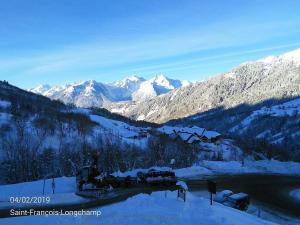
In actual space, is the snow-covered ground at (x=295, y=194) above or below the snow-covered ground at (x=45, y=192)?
below

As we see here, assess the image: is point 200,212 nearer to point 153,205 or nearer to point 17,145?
point 153,205

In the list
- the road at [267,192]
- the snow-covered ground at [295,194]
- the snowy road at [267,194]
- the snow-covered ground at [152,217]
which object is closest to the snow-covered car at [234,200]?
the snowy road at [267,194]

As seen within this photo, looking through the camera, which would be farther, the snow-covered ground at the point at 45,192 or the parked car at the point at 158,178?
the parked car at the point at 158,178

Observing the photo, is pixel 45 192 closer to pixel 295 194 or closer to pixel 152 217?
pixel 152 217

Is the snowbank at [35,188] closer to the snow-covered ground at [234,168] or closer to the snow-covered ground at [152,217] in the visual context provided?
the snow-covered ground at [152,217]

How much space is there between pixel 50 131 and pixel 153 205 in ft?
302

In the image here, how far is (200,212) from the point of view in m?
25.2

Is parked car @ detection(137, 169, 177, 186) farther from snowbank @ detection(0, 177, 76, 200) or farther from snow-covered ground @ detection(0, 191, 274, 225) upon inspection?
snow-covered ground @ detection(0, 191, 274, 225)

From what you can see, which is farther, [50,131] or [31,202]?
[50,131]

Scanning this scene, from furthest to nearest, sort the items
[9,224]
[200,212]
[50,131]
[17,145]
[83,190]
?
[50,131]
[17,145]
[83,190]
[200,212]
[9,224]

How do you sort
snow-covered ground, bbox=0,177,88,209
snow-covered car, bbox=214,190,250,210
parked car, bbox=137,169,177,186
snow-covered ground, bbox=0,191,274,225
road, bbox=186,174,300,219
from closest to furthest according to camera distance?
1. snow-covered ground, bbox=0,191,274,225
2. snow-covered ground, bbox=0,177,88,209
3. snow-covered car, bbox=214,190,250,210
4. road, bbox=186,174,300,219
5. parked car, bbox=137,169,177,186

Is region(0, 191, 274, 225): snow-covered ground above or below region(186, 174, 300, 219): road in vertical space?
above

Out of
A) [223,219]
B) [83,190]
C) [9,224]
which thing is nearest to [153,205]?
[223,219]

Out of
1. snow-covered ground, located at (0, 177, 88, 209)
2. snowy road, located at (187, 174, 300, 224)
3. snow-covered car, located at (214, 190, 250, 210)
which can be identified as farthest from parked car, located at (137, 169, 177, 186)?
snow-covered ground, located at (0, 177, 88, 209)
